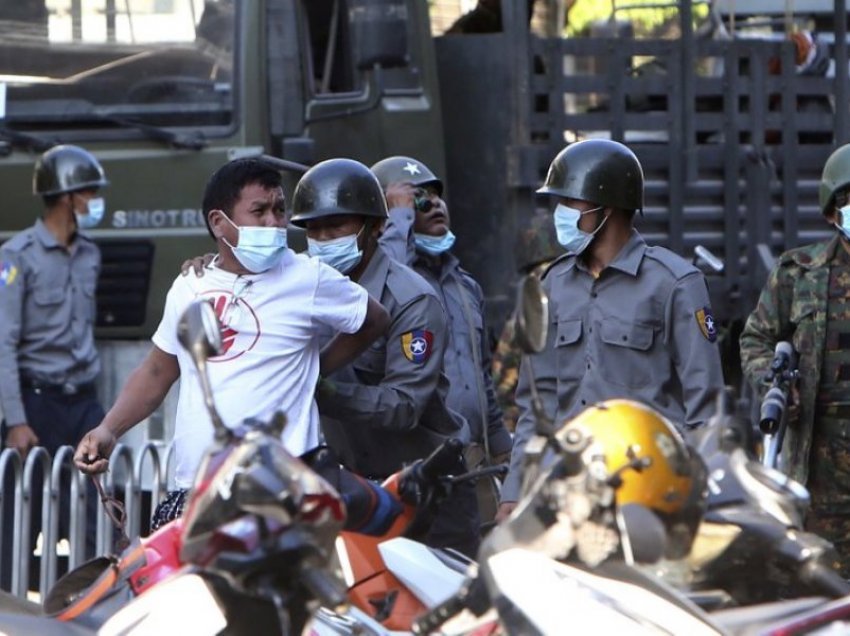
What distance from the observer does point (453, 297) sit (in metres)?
7.36

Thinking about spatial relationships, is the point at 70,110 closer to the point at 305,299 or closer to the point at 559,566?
the point at 305,299

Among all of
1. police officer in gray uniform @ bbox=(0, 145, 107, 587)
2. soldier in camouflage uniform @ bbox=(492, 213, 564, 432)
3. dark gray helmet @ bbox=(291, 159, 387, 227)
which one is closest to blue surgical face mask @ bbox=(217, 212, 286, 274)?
dark gray helmet @ bbox=(291, 159, 387, 227)

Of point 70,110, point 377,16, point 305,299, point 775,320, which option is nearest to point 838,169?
point 775,320

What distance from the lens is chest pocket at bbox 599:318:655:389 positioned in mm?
5793

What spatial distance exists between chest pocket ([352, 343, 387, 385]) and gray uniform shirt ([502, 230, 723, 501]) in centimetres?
56

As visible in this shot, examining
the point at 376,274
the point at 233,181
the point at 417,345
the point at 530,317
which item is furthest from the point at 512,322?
the point at 530,317

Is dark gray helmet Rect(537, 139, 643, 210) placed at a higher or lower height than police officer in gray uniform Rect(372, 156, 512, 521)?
higher

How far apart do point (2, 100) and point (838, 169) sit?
3933mm

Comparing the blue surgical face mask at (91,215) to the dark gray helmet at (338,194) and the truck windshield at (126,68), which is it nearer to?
the truck windshield at (126,68)

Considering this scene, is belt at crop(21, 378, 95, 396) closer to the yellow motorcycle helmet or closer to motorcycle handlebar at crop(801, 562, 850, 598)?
motorcycle handlebar at crop(801, 562, 850, 598)

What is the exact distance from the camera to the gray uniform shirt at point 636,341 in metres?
5.71

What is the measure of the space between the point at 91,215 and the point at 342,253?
9.29ft

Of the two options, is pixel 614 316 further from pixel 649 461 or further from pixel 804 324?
pixel 649 461

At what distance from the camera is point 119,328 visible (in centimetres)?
920
